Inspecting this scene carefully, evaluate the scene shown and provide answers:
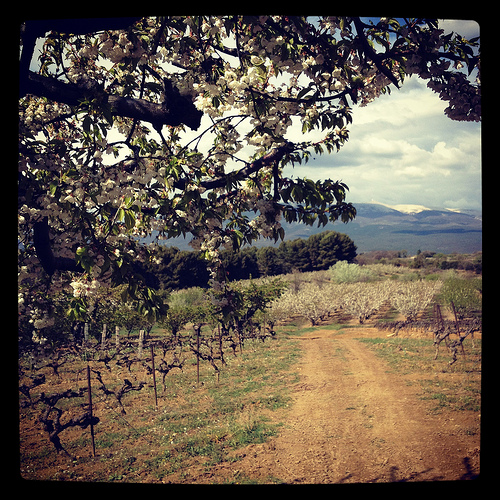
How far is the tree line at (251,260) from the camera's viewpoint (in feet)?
18.6

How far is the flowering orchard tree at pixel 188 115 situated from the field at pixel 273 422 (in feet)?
6.71

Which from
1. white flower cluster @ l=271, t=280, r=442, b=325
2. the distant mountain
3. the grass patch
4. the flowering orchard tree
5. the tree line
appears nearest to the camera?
the flowering orchard tree

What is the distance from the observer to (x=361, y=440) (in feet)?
17.1

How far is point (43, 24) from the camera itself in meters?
3.32

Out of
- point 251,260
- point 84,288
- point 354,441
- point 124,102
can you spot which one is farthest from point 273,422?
point 251,260

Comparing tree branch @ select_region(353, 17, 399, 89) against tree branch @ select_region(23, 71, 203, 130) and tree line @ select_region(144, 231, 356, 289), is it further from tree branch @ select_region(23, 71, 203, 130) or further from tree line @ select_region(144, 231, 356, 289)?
tree line @ select_region(144, 231, 356, 289)

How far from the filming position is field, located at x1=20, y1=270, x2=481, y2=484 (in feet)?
13.4

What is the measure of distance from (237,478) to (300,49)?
448cm

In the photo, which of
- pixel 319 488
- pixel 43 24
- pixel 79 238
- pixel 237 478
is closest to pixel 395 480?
pixel 319 488

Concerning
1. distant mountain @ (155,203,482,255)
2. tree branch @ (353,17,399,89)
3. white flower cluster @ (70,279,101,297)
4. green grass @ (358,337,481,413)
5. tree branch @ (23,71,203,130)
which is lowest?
green grass @ (358,337,481,413)

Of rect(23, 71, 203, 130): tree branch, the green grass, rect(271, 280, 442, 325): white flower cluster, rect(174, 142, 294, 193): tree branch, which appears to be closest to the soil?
the green grass

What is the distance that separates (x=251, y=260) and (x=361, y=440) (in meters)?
6.85

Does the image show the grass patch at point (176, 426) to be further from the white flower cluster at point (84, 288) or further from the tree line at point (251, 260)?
the tree line at point (251, 260)

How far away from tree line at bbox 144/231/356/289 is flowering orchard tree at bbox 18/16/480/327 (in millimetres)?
801
